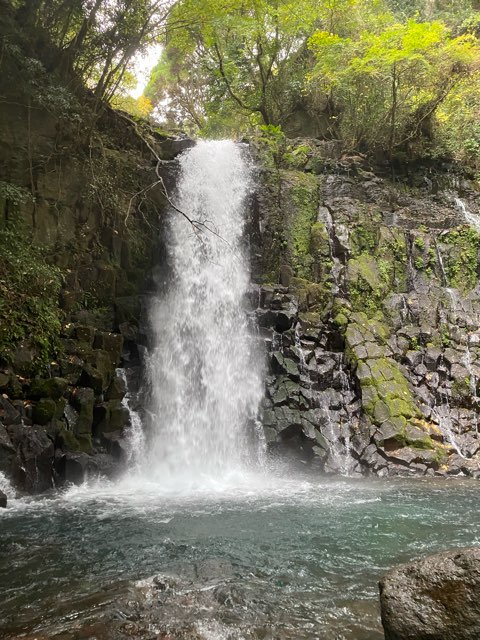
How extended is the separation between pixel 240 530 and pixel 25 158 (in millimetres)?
9879

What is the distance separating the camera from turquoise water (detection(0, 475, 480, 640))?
3727 millimetres

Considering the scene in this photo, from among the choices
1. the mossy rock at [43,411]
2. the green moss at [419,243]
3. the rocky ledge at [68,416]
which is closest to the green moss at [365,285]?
the green moss at [419,243]

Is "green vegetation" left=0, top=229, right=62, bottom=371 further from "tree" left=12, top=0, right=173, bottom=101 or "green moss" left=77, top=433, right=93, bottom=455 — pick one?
"tree" left=12, top=0, right=173, bottom=101

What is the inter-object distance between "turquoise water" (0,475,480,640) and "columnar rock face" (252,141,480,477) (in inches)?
71.2

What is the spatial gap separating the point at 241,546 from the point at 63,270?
7.91 m

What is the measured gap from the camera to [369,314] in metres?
13.3

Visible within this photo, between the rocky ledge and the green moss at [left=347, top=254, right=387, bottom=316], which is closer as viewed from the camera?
the rocky ledge

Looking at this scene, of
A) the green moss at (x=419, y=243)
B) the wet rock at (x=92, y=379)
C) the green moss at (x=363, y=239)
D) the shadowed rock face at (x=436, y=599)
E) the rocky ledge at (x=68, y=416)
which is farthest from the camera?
the green moss at (x=419, y=243)

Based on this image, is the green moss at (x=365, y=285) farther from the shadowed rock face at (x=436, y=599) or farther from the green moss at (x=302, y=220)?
the shadowed rock face at (x=436, y=599)

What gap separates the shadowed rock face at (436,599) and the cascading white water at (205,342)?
24.0 ft

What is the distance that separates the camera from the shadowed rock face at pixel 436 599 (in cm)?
252

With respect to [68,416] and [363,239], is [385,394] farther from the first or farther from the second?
[68,416]

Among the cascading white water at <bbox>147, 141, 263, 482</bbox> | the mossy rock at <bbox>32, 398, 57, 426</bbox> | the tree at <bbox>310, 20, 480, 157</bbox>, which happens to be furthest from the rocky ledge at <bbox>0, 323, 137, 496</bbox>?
the tree at <bbox>310, 20, 480, 157</bbox>

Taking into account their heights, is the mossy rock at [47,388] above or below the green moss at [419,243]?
below
